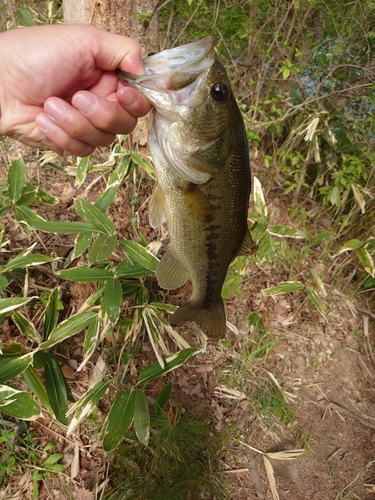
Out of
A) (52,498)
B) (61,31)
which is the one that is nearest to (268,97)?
(61,31)

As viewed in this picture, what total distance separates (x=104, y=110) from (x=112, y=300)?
886 mm

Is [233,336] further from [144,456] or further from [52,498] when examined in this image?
[52,498]

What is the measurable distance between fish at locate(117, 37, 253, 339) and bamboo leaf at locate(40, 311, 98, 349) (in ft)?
2.17

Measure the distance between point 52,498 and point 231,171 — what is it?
2.02 meters

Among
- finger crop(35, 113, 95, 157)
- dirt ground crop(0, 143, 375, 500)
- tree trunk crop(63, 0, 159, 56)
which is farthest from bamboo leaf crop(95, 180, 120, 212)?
tree trunk crop(63, 0, 159, 56)

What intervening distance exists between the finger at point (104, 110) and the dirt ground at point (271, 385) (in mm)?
1204

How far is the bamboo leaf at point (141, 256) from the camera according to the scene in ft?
6.45

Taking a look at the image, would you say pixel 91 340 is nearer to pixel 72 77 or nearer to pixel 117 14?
pixel 72 77

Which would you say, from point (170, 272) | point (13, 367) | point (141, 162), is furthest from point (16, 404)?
point (141, 162)

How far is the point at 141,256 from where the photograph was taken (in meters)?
2.01

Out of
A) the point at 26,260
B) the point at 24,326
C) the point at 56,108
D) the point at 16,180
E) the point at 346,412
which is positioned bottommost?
the point at 346,412

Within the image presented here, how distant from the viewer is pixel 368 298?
367cm

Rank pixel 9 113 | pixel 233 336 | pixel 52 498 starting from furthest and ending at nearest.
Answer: pixel 233 336 → pixel 52 498 → pixel 9 113

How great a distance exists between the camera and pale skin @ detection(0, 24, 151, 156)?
1.38m
